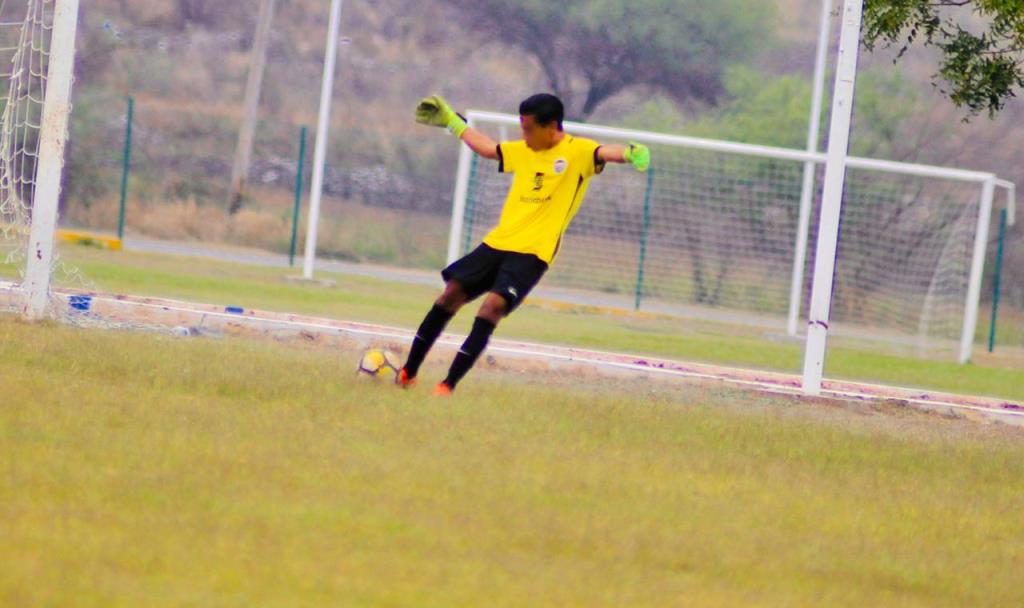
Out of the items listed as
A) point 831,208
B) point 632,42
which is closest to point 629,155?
point 831,208

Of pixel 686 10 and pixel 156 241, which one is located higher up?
pixel 686 10

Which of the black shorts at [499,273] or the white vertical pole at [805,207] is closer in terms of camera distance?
the black shorts at [499,273]

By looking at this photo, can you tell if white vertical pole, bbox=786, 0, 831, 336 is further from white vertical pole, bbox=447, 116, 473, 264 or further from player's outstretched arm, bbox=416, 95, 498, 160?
player's outstretched arm, bbox=416, 95, 498, 160

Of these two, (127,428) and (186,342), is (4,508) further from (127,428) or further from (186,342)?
(186,342)

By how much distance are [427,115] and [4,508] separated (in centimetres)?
520

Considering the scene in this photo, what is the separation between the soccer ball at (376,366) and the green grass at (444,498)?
0.51 feet

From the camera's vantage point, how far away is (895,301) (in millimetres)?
25375

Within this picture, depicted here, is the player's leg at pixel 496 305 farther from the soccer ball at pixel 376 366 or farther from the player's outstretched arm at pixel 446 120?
the player's outstretched arm at pixel 446 120

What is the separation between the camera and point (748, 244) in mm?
27094

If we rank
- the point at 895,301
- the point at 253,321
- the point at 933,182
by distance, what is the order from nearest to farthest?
1. the point at 253,321
2. the point at 895,301
3. the point at 933,182

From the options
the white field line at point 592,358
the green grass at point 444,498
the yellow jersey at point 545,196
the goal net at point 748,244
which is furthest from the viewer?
the goal net at point 748,244

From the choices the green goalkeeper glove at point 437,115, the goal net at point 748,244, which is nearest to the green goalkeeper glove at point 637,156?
the green goalkeeper glove at point 437,115

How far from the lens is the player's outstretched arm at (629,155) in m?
8.84

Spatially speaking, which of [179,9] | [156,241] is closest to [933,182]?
[156,241]
